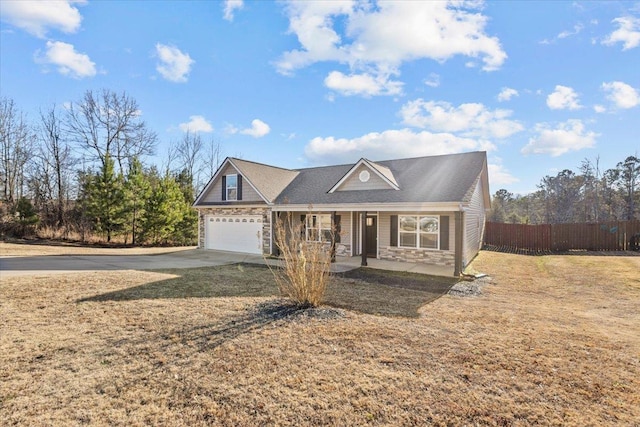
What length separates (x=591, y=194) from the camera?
35250 millimetres

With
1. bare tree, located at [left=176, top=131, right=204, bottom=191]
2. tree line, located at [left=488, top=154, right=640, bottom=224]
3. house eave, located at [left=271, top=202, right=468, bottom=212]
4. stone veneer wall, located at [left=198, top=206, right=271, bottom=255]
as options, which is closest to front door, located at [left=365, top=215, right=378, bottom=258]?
house eave, located at [left=271, top=202, right=468, bottom=212]

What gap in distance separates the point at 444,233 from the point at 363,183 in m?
4.45

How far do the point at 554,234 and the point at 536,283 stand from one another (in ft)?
35.9

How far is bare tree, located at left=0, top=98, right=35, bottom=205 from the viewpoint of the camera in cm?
2736

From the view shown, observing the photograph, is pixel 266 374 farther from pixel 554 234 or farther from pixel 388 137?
pixel 388 137

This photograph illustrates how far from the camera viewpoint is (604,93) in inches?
595

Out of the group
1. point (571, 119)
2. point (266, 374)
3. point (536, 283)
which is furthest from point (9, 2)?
point (571, 119)

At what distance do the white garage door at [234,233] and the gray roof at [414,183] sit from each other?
7.58ft

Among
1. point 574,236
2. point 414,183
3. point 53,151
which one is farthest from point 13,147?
point 574,236

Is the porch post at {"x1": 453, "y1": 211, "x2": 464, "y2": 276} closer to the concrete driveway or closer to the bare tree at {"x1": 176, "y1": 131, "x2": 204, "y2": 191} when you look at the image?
the concrete driveway

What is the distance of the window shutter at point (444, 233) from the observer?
43.5 ft

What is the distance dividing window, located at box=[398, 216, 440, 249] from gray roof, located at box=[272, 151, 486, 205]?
1.34 m

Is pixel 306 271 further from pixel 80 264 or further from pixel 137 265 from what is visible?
pixel 80 264

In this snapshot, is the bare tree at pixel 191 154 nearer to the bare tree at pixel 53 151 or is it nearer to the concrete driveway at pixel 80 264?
the bare tree at pixel 53 151
